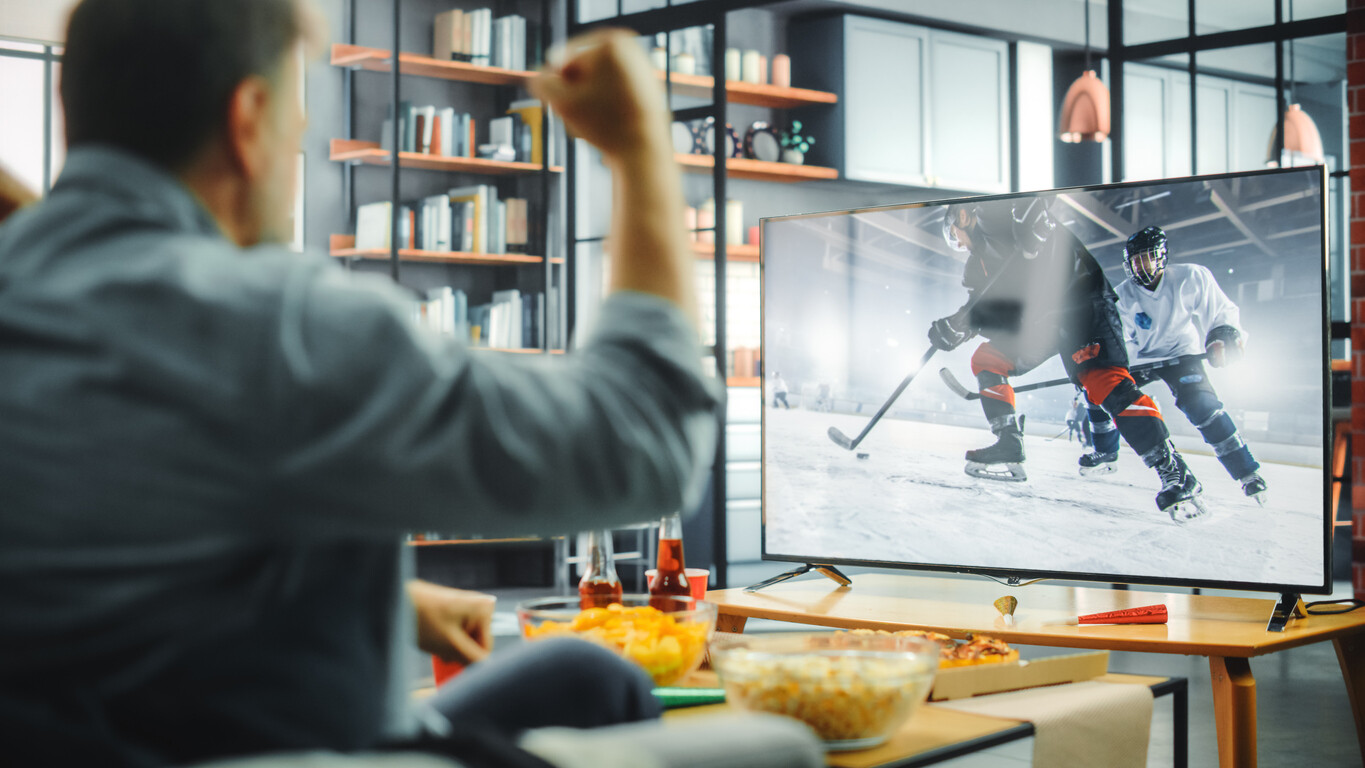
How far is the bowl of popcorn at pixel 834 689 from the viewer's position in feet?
3.36

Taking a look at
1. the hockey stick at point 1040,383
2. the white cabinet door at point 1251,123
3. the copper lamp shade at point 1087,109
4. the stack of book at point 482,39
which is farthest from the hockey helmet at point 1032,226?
the stack of book at point 482,39

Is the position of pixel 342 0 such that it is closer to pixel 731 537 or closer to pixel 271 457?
pixel 731 537

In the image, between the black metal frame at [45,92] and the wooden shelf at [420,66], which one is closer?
the black metal frame at [45,92]

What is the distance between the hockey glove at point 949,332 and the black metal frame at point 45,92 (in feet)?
14.9

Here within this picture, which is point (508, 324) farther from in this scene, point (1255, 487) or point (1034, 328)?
point (1255, 487)

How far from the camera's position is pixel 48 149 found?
18.2 ft

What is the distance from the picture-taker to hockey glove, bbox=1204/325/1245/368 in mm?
2307

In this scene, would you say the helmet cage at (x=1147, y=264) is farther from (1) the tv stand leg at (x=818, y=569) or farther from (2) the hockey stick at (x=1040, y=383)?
(1) the tv stand leg at (x=818, y=569)

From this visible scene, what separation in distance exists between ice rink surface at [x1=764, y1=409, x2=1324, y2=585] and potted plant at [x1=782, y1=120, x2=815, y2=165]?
4.51m

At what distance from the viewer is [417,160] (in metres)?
6.00

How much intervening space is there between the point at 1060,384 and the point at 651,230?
204 cm

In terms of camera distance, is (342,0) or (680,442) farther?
(342,0)

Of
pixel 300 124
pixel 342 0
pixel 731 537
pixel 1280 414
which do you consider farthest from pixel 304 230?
pixel 300 124

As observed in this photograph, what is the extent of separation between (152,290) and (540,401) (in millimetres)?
181
